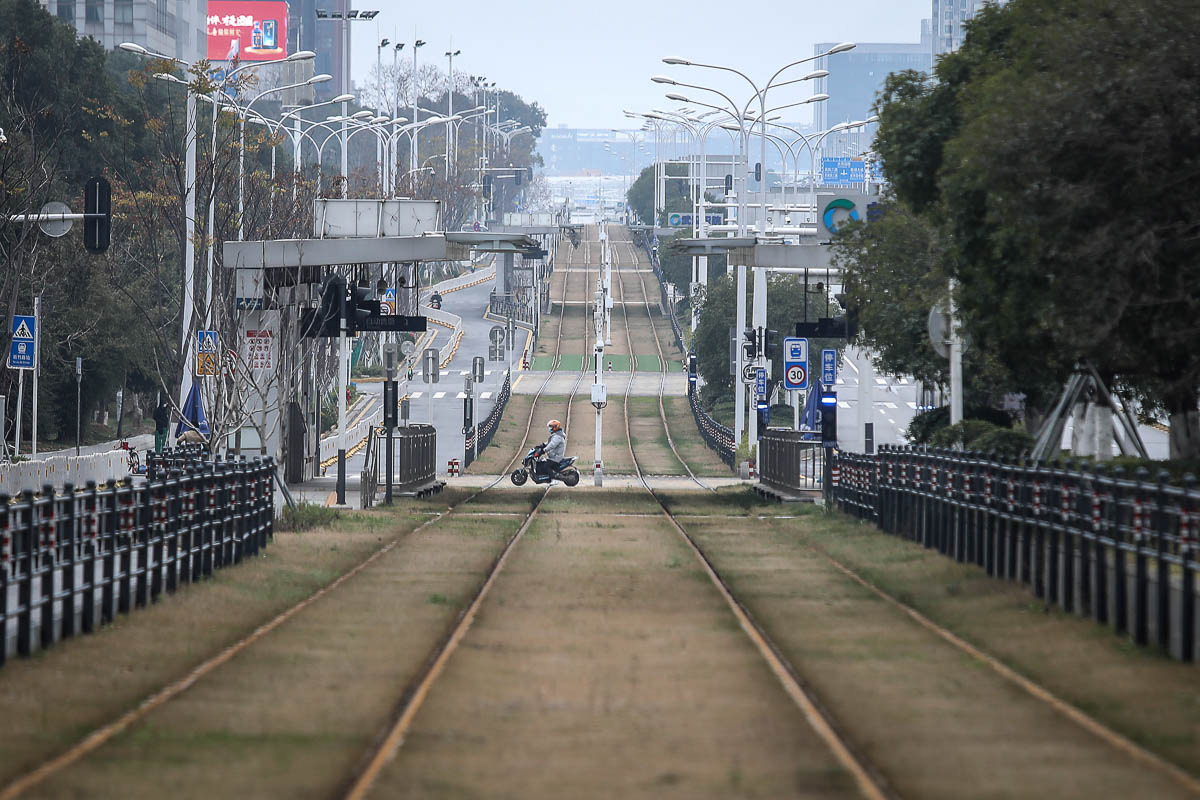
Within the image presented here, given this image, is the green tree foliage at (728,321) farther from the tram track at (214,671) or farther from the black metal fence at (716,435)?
the tram track at (214,671)

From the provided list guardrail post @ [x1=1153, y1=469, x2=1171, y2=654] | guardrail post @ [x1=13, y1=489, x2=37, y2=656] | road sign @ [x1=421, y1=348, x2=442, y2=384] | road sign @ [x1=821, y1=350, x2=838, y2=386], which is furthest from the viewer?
road sign @ [x1=421, y1=348, x2=442, y2=384]

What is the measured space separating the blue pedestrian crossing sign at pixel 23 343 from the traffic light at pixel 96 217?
6.19 meters

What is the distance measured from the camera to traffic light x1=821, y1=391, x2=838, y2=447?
1449 inches

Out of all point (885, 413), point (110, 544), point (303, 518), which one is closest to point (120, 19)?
point (885, 413)

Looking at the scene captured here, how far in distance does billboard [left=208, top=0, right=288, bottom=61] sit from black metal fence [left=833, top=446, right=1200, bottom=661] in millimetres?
169684

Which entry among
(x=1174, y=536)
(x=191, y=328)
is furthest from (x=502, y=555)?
(x=191, y=328)

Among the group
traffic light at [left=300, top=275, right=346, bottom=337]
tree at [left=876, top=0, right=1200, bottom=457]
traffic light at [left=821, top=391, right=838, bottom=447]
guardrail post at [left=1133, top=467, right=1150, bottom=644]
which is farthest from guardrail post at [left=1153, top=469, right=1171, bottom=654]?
traffic light at [left=300, top=275, right=346, bottom=337]

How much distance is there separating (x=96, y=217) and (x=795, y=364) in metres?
24.9

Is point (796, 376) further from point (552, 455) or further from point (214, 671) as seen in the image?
point (214, 671)

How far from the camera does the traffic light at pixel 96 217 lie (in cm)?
2738

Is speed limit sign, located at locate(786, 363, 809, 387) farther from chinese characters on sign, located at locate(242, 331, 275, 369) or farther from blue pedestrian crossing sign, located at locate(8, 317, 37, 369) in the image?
blue pedestrian crossing sign, located at locate(8, 317, 37, 369)

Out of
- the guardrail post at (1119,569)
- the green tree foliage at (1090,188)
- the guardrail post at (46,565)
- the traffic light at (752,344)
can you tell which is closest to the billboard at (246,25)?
the traffic light at (752,344)

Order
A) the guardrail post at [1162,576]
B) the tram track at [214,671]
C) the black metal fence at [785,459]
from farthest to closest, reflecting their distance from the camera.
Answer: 1. the black metal fence at [785,459]
2. the guardrail post at [1162,576]
3. the tram track at [214,671]

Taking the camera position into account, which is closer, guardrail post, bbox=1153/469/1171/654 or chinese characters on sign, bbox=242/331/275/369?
guardrail post, bbox=1153/469/1171/654
